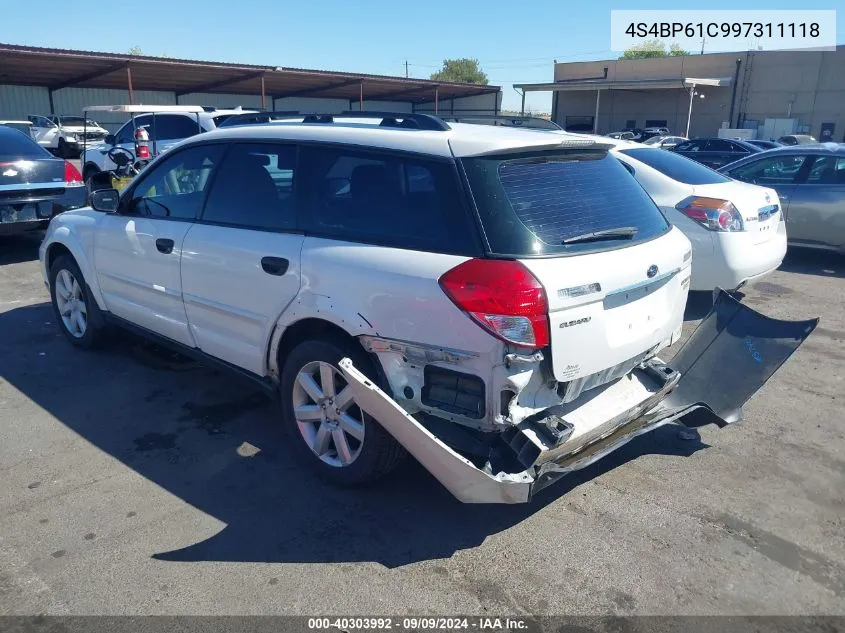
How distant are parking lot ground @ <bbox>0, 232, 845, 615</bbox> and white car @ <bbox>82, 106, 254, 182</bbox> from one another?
959cm

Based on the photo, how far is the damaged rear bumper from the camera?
283 centimetres

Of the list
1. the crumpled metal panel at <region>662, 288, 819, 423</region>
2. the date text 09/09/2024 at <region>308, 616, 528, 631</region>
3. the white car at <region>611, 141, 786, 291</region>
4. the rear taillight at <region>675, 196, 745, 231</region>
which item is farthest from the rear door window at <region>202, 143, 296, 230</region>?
the rear taillight at <region>675, 196, 745, 231</region>

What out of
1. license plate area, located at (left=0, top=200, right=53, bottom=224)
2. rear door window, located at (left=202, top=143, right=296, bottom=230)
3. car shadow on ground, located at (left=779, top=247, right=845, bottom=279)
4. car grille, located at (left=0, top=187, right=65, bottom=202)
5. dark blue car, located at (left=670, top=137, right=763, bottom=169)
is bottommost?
car shadow on ground, located at (left=779, top=247, right=845, bottom=279)

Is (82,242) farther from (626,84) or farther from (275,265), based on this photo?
(626,84)

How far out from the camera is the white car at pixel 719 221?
6320mm

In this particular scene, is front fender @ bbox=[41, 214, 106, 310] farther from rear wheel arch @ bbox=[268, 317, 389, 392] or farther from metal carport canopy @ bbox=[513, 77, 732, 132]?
metal carport canopy @ bbox=[513, 77, 732, 132]

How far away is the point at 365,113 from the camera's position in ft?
13.4

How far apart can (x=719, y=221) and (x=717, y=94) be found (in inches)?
1661

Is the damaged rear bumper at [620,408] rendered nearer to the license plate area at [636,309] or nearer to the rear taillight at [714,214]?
the license plate area at [636,309]

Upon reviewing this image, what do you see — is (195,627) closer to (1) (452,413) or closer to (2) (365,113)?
(1) (452,413)

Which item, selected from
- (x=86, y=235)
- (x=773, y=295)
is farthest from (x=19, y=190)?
(x=773, y=295)

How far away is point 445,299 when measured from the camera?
2.88m

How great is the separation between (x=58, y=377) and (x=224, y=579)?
297cm

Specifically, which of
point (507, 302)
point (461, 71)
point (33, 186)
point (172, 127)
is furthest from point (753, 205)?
point (461, 71)
